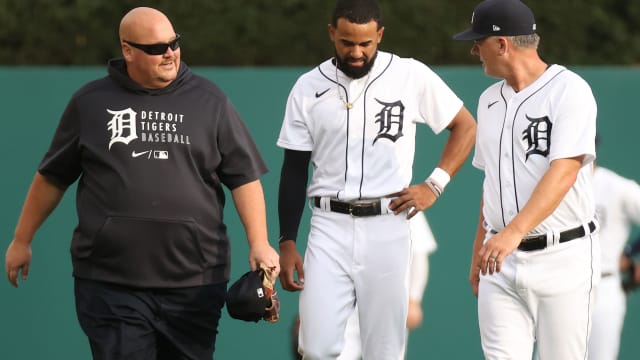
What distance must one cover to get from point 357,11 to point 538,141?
1005mm

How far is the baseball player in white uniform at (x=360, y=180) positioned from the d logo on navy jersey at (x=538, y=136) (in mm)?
510

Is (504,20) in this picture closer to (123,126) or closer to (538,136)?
(538,136)

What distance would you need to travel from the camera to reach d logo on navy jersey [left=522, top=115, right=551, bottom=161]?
19.3ft

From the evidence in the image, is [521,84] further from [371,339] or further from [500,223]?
[371,339]

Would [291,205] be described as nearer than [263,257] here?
No

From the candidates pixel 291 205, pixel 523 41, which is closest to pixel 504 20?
pixel 523 41

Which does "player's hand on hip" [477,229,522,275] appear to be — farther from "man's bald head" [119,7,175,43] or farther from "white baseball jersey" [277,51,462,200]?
"man's bald head" [119,7,175,43]

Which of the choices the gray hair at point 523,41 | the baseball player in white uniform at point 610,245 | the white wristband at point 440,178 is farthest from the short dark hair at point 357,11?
the baseball player in white uniform at point 610,245

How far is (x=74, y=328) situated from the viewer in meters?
8.43

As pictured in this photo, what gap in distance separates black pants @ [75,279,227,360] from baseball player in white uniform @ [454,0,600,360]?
4.25ft

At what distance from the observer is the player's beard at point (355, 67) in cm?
616

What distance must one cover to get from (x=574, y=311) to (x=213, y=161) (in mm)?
1738

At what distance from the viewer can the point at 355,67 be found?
6168 mm

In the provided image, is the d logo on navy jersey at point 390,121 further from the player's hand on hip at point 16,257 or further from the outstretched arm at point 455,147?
the player's hand on hip at point 16,257
